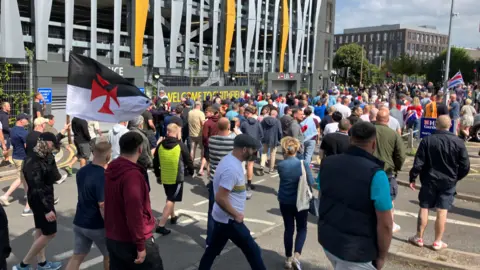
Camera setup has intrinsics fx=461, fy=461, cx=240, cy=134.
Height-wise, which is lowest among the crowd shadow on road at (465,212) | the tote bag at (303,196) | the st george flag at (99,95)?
the crowd shadow on road at (465,212)

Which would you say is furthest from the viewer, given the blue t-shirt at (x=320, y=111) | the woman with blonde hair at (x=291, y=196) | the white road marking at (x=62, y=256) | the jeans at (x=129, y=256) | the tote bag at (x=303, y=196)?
the blue t-shirt at (x=320, y=111)

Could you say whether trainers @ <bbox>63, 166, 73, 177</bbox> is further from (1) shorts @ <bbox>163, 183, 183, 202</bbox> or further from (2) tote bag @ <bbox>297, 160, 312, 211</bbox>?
(2) tote bag @ <bbox>297, 160, 312, 211</bbox>

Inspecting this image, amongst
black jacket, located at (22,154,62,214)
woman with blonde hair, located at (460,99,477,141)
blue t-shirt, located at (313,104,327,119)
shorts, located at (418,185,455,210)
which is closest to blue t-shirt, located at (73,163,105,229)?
black jacket, located at (22,154,62,214)

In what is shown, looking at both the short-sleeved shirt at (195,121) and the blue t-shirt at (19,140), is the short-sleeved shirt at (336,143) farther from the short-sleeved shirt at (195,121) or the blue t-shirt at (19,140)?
the blue t-shirt at (19,140)

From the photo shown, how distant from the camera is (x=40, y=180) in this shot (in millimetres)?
5309

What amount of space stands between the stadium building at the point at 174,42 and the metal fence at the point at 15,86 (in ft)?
0.17

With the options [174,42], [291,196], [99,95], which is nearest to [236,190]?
[291,196]

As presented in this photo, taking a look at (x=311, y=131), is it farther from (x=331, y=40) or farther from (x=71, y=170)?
(x=331, y=40)

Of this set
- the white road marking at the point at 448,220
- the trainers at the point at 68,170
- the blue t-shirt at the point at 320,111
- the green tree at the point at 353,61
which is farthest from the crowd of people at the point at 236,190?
the green tree at the point at 353,61

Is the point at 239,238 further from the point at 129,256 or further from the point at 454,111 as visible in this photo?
the point at 454,111

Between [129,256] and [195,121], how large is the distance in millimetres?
7612

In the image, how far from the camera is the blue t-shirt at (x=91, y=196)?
14.8ft

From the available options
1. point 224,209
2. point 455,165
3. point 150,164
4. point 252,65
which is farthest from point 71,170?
point 252,65

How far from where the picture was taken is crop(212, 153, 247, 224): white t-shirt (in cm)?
468
